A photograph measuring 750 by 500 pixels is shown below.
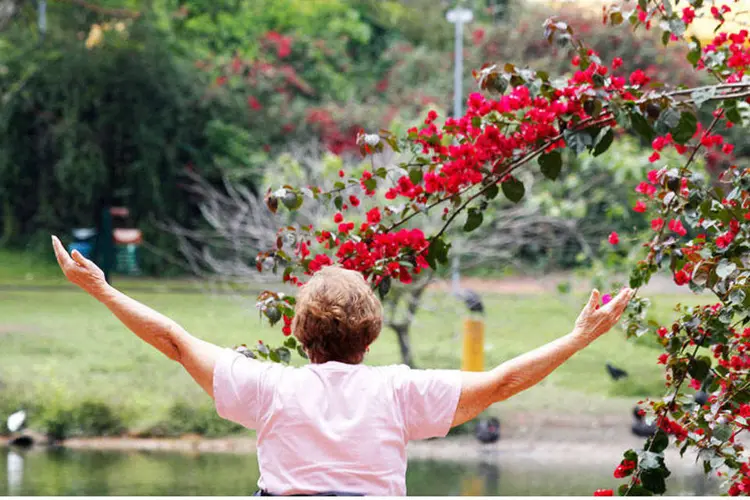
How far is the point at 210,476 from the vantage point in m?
6.55

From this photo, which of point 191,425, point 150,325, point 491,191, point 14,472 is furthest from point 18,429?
point 150,325

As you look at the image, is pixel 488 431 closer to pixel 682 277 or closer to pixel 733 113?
pixel 682 277

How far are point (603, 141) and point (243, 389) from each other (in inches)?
38.1

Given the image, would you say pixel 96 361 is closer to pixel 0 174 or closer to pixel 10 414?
pixel 10 414

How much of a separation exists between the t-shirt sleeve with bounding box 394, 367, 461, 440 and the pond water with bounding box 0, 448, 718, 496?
469 cm

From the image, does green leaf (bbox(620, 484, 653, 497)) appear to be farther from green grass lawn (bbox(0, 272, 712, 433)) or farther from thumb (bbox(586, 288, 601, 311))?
green grass lawn (bbox(0, 272, 712, 433))

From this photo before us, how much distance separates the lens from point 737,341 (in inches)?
94.4

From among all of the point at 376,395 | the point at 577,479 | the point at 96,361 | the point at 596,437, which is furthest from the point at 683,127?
A: the point at 96,361

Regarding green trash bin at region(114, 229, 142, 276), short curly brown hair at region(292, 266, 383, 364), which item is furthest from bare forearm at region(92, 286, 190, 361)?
green trash bin at region(114, 229, 142, 276)

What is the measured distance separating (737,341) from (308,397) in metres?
1.26

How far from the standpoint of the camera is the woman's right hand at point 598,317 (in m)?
1.57

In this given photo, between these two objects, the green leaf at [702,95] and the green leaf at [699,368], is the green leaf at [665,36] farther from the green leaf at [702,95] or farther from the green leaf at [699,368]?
the green leaf at [699,368]

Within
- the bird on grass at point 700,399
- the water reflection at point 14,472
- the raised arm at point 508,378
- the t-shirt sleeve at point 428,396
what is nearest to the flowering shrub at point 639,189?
the bird on grass at point 700,399

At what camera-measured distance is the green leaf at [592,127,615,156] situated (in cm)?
212
